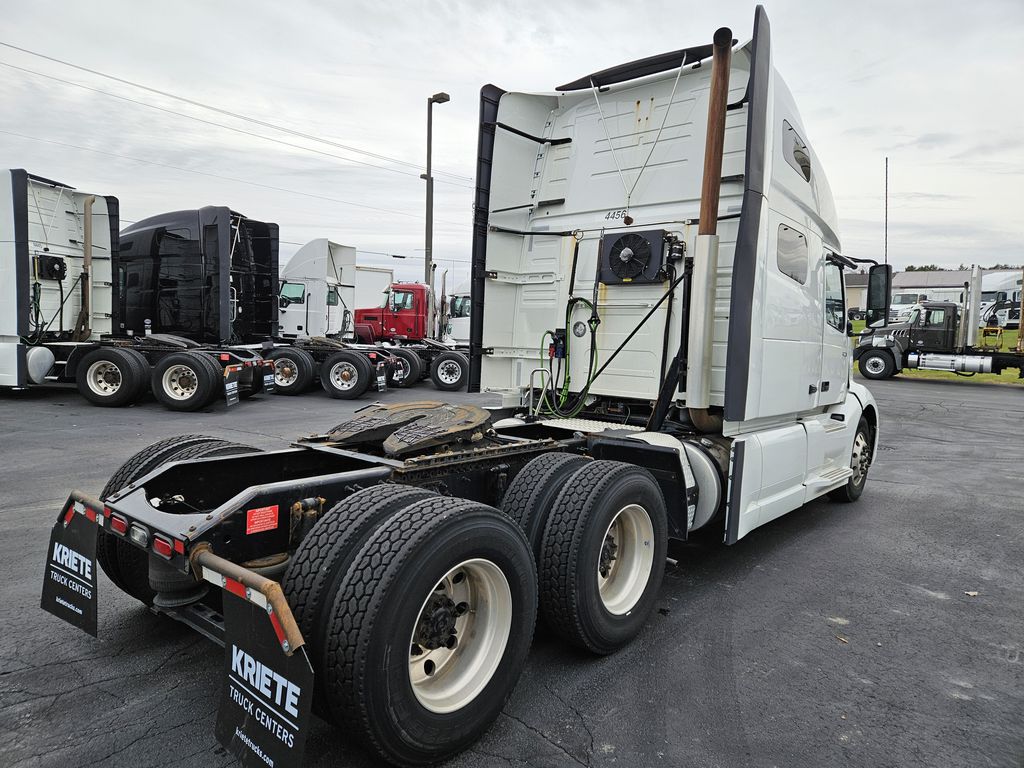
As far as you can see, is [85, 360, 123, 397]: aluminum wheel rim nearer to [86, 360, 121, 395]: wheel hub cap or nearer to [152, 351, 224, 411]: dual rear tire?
[86, 360, 121, 395]: wheel hub cap

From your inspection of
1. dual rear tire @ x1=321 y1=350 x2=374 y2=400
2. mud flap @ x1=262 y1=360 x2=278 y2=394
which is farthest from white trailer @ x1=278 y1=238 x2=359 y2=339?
mud flap @ x1=262 y1=360 x2=278 y2=394

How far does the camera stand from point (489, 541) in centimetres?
259

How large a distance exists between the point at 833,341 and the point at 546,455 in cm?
359

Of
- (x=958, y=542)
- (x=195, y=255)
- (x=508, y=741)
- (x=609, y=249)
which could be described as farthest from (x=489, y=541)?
(x=195, y=255)

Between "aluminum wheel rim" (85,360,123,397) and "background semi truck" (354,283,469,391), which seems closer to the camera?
"aluminum wheel rim" (85,360,123,397)

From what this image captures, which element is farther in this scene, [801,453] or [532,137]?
[532,137]

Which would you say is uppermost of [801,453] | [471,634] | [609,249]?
[609,249]

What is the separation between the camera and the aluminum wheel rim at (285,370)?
14.8 metres

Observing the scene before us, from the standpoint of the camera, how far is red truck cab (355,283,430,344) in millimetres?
20672

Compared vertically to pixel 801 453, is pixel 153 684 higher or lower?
lower

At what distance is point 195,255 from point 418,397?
18.1 ft

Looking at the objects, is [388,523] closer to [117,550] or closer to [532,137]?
[117,550]

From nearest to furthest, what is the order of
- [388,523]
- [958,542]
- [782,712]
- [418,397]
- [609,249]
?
[388,523] < [782,712] < [609,249] < [958,542] < [418,397]

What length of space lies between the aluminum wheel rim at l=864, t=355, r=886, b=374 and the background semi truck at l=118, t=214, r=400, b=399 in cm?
1782
